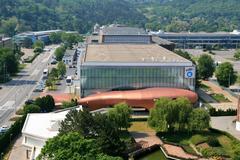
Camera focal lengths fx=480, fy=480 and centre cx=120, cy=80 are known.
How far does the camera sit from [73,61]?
83.6 m

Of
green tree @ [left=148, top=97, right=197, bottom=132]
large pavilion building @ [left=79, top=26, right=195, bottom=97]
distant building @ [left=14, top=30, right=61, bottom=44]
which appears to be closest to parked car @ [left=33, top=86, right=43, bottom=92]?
large pavilion building @ [left=79, top=26, right=195, bottom=97]

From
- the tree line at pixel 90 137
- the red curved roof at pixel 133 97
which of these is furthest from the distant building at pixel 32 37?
the tree line at pixel 90 137

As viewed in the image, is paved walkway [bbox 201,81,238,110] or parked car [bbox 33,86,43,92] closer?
paved walkway [bbox 201,81,238,110]

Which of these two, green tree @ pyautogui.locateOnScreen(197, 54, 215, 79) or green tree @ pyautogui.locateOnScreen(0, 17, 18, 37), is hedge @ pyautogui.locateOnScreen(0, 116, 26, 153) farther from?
green tree @ pyautogui.locateOnScreen(0, 17, 18, 37)

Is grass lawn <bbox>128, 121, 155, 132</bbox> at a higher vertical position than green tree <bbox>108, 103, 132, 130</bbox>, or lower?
lower

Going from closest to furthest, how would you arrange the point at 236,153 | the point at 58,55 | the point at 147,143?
the point at 236,153 < the point at 147,143 < the point at 58,55

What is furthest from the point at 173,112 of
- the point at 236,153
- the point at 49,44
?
the point at 49,44

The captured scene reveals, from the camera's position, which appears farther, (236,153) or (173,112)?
(173,112)

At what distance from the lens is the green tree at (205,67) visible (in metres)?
66.6

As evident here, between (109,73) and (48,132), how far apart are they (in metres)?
16.3

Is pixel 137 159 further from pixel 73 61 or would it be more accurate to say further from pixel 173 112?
pixel 73 61

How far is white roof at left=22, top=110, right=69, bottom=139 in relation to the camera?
111ft

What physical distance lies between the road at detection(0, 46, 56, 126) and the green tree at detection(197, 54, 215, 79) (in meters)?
23.0

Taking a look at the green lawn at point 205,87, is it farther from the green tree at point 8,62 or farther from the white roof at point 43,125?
the green tree at point 8,62
